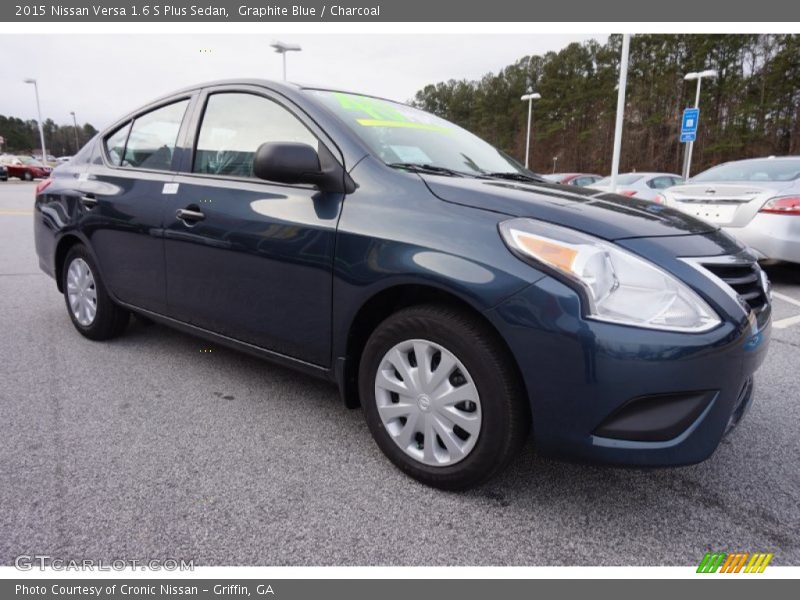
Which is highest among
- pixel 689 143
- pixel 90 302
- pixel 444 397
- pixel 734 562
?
pixel 689 143

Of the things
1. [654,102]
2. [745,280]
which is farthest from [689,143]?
[654,102]

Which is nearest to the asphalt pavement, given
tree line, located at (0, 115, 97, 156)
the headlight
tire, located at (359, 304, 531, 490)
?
tire, located at (359, 304, 531, 490)

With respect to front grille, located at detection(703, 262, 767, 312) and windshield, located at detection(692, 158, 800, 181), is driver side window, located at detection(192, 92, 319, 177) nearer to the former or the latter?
front grille, located at detection(703, 262, 767, 312)

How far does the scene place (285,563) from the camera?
1700mm

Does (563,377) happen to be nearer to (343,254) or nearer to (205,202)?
(343,254)

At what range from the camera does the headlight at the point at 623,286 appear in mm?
1664

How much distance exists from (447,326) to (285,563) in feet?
2.93

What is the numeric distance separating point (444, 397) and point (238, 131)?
5.56ft

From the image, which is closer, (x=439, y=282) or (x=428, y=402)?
(x=439, y=282)

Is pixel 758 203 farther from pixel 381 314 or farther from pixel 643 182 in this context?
pixel 643 182

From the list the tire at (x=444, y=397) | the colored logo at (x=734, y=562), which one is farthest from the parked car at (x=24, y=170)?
the colored logo at (x=734, y=562)

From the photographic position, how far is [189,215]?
9.05 ft

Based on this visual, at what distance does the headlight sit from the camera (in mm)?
1664

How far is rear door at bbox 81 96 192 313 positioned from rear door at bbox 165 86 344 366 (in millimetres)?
145
